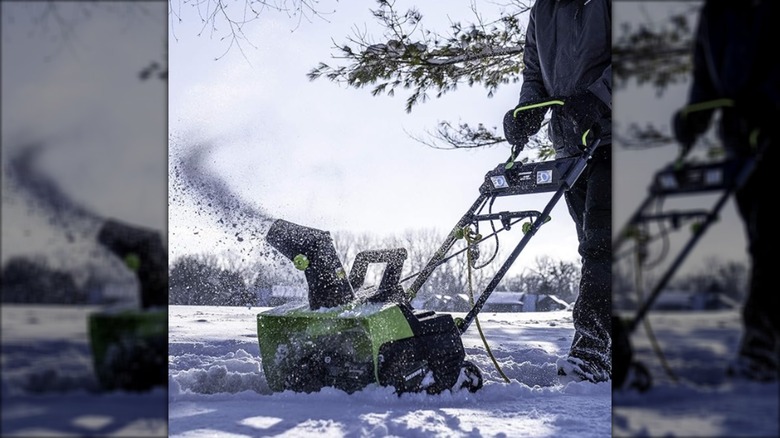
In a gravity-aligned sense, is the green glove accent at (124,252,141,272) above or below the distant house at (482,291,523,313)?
above

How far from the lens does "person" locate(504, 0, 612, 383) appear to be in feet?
8.08

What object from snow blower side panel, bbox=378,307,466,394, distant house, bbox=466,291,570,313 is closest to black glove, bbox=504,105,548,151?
snow blower side panel, bbox=378,307,466,394

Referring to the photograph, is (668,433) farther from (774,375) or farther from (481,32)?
(481,32)

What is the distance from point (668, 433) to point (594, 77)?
2.02m

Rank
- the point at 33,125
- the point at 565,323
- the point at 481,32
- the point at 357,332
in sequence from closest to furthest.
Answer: the point at 33,125 < the point at 357,332 < the point at 481,32 < the point at 565,323

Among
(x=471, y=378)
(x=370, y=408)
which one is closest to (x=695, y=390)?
(x=370, y=408)

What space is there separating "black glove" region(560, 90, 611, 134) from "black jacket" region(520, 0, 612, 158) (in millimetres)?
19

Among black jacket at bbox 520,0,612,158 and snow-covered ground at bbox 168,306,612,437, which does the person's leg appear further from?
black jacket at bbox 520,0,612,158

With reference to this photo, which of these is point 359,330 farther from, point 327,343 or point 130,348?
point 130,348

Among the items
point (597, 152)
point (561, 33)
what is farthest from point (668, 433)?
point (561, 33)

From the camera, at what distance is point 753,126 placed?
0.80m

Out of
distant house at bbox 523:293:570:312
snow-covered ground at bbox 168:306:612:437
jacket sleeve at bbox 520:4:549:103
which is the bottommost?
snow-covered ground at bbox 168:306:612:437

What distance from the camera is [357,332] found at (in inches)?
82.9

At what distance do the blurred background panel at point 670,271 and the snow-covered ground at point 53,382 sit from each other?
0.69 meters
